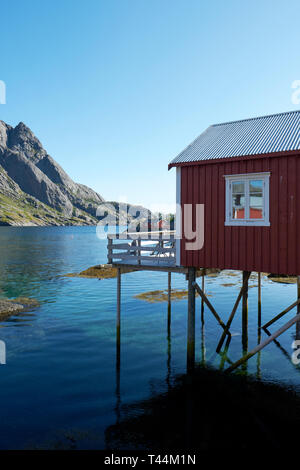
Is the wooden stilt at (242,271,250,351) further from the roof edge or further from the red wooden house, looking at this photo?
the roof edge

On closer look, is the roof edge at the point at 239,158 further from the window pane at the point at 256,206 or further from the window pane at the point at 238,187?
the window pane at the point at 256,206

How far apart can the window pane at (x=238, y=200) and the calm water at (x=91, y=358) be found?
7.01 meters

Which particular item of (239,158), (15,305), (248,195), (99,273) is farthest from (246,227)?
(99,273)

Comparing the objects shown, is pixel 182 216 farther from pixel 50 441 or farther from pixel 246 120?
pixel 50 441

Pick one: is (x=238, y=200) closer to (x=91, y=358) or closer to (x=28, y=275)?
(x=91, y=358)

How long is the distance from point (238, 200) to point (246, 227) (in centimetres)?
107

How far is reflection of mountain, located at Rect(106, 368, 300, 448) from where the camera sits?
10.7 meters

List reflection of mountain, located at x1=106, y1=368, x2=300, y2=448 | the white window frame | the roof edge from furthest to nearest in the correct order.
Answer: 1. the white window frame
2. the roof edge
3. reflection of mountain, located at x1=106, y1=368, x2=300, y2=448

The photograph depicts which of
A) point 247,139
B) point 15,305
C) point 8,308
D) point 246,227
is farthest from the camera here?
point 15,305

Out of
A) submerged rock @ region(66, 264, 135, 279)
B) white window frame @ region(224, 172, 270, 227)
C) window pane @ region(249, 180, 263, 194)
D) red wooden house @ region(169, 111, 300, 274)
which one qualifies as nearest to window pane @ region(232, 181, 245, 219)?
red wooden house @ region(169, 111, 300, 274)

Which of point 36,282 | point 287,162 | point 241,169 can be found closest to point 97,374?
point 241,169

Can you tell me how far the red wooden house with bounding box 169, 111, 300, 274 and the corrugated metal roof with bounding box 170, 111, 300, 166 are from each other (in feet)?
0.10

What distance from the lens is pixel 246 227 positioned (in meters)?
13.3
